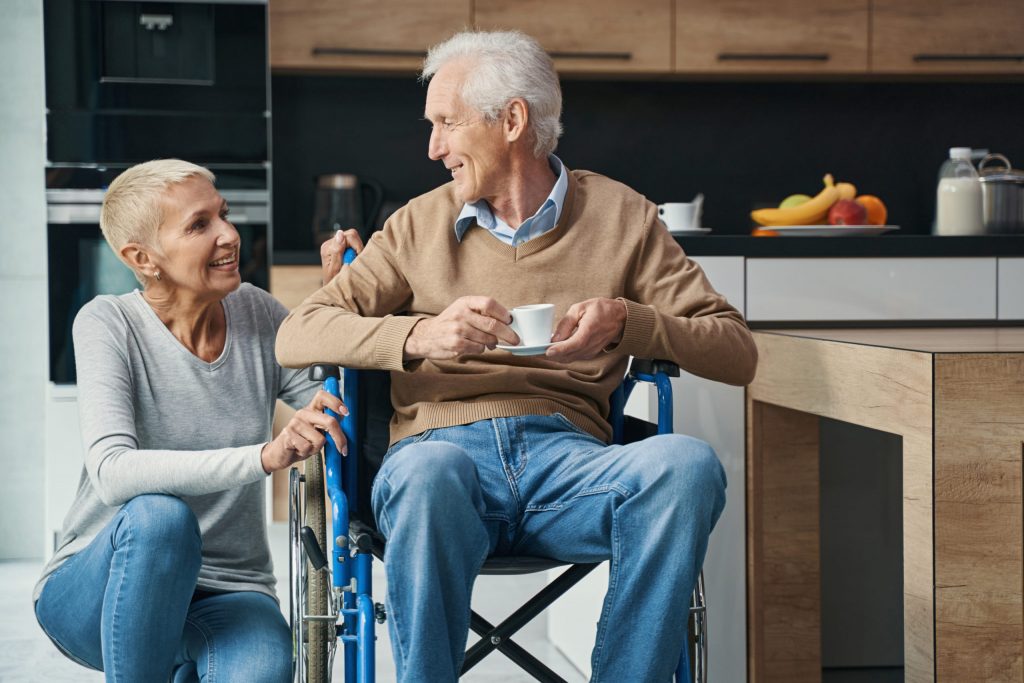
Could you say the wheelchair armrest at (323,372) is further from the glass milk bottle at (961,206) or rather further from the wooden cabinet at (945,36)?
the wooden cabinet at (945,36)

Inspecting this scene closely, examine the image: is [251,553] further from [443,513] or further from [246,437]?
[443,513]

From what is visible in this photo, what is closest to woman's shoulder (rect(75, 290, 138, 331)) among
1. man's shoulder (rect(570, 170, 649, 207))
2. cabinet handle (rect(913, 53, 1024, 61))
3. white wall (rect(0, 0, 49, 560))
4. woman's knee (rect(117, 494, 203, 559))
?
woman's knee (rect(117, 494, 203, 559))

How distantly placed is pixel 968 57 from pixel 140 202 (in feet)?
10.6

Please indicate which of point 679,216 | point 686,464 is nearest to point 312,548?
point 686,464

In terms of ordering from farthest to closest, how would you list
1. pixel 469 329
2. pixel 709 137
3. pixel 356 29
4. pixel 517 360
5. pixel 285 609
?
pixel 709 137, pixel 356 29, pixel 285 609, pixel 517 360, pixel 469 329

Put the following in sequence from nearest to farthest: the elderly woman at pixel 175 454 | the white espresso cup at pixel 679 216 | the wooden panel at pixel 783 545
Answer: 1. the elderly woman at pixel 175 454
2. the wooden panel at pixel 783 545
3. the white espresso cup at pixel 679 216

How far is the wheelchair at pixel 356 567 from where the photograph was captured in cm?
161

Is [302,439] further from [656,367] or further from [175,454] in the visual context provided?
[656,367]

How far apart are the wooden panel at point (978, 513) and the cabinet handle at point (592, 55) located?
2592mm

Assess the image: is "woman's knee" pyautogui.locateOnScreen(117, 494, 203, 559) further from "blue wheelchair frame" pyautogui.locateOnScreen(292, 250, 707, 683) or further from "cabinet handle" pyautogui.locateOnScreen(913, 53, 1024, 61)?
"cabinet handle" pyautogui.locateOnScreen(913, 53, 1024, 61)

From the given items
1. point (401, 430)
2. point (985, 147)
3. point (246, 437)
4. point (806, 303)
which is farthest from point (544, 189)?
point (985, 147)

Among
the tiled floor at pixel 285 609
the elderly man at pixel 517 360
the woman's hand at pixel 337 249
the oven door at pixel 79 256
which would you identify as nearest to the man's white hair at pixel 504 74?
the elderly man at pixel 517 360

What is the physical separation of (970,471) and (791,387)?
1.56 ft

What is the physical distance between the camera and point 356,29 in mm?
3867
